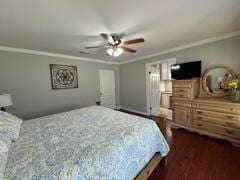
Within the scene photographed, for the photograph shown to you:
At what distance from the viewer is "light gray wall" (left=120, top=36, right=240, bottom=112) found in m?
2.74

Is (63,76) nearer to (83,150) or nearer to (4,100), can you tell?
(4,100)

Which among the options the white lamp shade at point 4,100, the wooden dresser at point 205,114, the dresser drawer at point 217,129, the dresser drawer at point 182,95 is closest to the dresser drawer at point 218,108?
the wooden dresser at point 205,114

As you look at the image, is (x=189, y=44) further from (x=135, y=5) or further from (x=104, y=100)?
(x=104, y=100)

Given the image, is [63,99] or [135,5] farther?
[63,99]

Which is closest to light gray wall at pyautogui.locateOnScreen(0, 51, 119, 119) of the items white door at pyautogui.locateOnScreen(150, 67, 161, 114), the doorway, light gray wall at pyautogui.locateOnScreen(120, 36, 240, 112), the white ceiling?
the white ceiling

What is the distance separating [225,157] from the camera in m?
2.14

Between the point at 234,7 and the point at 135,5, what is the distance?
1431 millimetres

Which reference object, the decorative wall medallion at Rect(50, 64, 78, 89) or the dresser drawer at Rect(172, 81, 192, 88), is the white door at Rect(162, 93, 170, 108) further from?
the decorative wall medallion at Rect(50, 64, 78, 89)

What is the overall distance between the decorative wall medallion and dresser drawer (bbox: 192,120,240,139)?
380 centimetres

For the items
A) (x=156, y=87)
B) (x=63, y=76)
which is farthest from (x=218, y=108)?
(x=63, y=76)

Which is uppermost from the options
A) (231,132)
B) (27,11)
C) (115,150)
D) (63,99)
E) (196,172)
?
(27,11)

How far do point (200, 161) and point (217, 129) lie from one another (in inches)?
40.7

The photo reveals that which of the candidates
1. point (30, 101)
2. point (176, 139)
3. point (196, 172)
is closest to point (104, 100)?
point (30, 101)

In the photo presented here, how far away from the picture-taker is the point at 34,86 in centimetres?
332
